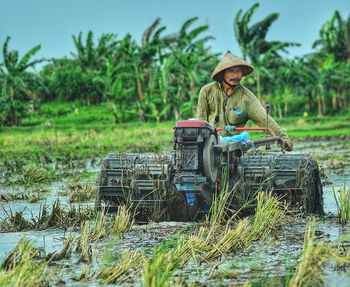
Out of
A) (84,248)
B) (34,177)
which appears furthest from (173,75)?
(84,248)

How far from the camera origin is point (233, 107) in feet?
28.3

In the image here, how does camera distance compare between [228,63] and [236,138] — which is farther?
[228,63]

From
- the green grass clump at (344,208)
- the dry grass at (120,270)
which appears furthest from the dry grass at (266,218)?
the dry grass at (120,270)

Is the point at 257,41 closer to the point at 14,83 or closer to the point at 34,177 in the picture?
the point at 14,83

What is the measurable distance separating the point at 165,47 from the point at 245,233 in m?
33.3

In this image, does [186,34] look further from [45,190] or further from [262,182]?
[262,182]

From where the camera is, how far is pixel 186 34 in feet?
127

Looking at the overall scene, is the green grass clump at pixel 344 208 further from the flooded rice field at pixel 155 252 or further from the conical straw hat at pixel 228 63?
the conical straw hat at pixel 228 63

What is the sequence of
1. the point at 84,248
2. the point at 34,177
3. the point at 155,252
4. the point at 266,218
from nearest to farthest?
the point at 155,252 < the point at 84,248 < the point at 266,218 < the point at 34,177

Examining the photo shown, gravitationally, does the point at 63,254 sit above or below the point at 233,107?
below

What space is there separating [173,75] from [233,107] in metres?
34.3

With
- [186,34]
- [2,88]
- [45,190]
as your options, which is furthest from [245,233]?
[2,88]

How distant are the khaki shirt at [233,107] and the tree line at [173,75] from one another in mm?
28735

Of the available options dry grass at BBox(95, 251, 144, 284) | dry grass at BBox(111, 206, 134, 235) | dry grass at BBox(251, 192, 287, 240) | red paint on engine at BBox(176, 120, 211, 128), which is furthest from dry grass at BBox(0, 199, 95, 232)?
dry grass at BBox(95, 251, 144, 284)
